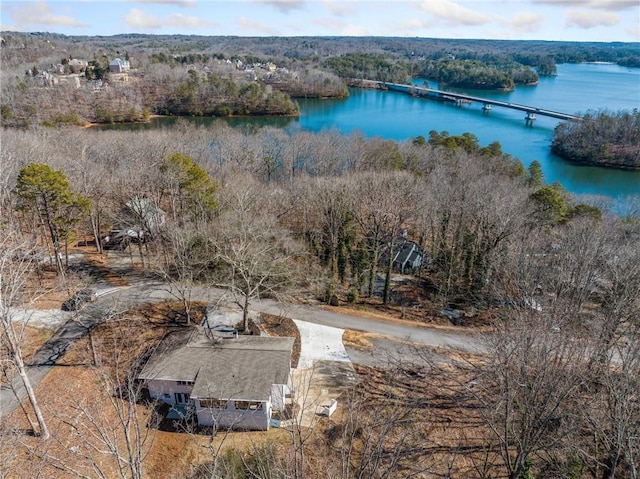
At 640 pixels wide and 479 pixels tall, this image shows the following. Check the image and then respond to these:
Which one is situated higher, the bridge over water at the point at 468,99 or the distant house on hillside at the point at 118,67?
the distant house on hillside at the point at 118,67

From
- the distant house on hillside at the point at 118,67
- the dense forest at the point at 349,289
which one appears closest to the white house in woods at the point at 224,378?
the dense forest at the point at 349,289

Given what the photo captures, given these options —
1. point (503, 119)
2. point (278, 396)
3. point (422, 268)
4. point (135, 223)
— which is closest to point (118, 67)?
point (503, 119)

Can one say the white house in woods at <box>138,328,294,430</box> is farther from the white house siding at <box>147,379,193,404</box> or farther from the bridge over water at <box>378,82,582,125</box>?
the bridge over water at <box>378,82,582,125</box>

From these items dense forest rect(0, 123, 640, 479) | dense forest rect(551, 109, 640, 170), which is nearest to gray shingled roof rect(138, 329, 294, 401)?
dense forest rect(0, 123, 640, 479)

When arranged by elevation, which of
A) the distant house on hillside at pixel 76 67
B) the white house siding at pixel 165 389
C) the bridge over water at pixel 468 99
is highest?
the distant house on hillside at pixel 76 67

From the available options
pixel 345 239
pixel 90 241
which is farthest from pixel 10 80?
pixel 345 239

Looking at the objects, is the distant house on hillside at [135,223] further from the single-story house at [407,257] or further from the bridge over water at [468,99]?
the bridge over water at [468,99]
